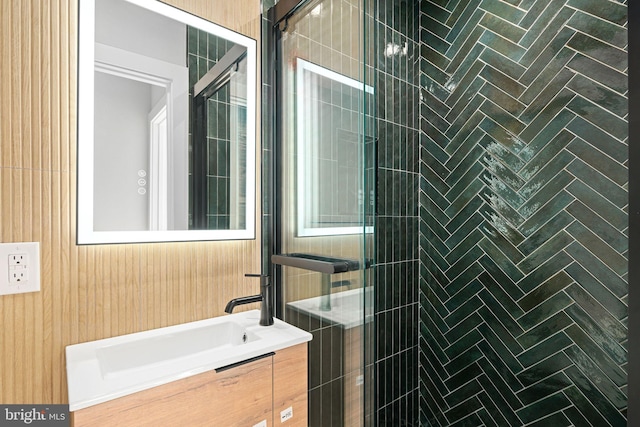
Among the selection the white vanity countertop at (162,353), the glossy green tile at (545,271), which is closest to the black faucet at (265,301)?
the white vanity countertop at (162,353)

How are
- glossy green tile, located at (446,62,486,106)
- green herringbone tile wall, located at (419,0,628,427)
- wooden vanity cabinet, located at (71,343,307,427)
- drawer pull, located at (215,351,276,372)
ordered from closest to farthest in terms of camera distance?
wooden vanity cabinet, located at (71,343,307,427) < drawer pull, located at (215,351,276,372) < green herringbone tile wall, located at (419,0,628,427) < glossy green tile, located at (446,62,486,106)

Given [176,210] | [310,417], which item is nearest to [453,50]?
[176,210]

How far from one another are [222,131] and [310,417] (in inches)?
47.0

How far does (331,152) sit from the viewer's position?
1245mm

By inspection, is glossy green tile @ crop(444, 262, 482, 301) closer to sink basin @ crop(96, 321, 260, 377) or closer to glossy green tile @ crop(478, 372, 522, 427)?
glossy green tile @ crop(478, 372, 522, 427)

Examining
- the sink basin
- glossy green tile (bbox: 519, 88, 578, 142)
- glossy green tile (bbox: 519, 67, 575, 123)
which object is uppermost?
glossy green tile (bbox: 519, 67, 575, 123)

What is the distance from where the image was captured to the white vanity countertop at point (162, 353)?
81 cm

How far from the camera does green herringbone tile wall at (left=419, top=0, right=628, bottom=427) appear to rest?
1.41m

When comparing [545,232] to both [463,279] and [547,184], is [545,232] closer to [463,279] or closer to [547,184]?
[547,184]

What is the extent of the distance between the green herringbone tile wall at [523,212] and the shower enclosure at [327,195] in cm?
98

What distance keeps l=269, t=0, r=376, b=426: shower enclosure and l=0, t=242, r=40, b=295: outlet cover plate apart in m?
0.78

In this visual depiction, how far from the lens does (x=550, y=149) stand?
1.57 meters

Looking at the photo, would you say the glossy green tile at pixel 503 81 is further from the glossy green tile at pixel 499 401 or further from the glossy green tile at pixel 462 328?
the glossy green tile at pixel 499 401

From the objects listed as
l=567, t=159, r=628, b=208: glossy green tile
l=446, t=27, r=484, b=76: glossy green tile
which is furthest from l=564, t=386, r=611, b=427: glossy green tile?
l=446, t=27, r=484, b=76: glossy green tile
